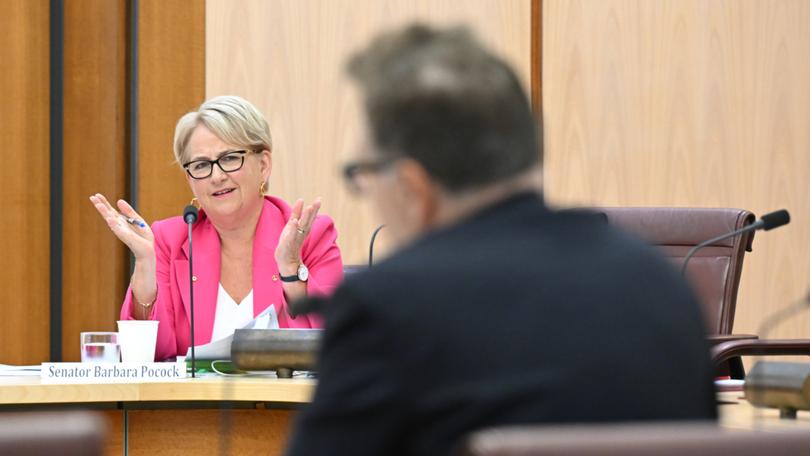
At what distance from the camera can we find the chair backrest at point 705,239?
3.56 meters

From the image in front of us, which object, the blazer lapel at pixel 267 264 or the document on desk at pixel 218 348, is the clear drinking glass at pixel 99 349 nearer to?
the document on desk at pixel 218 348

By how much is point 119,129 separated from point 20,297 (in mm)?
735

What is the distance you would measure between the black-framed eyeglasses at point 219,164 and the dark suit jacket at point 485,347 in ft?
7.96

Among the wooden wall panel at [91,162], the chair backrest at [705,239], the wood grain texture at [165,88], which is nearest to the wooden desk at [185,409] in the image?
the chair backrest at [705,239]

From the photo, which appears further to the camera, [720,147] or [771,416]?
[720,147]

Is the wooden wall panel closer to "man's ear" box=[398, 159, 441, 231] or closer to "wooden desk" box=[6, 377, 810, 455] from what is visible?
"wooden desk" box=[6, 377, 810, 455]

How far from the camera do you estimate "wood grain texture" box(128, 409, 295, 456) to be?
262cm

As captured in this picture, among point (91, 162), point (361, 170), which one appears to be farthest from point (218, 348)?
point (91, 162)

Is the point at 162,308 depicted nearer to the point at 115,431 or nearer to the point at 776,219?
the point at 115,431

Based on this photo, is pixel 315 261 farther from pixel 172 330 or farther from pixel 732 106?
pixel 732 106

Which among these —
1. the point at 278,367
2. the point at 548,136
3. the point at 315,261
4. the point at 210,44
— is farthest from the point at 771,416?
the point at 210,44

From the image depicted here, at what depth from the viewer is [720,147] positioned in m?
4.95

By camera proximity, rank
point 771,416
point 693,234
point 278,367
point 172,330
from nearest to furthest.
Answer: point 771,416 → point 278,367 → point 172,330 → point 693,234

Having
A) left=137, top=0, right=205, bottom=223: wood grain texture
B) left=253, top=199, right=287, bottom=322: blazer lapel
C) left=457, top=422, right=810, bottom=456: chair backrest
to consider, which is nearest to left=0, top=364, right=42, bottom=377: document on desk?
left=253, top=199, right=287, bottom=322: blazer lapel
